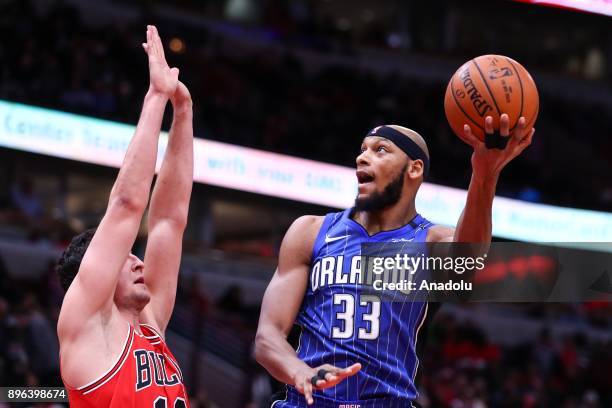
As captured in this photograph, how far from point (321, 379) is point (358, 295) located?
694mm

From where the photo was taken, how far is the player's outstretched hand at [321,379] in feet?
12.2

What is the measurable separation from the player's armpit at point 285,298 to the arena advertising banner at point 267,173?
7.22 m

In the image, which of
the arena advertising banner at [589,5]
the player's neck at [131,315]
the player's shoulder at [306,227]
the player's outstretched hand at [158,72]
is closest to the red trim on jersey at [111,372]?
the player's neck at [131,315]

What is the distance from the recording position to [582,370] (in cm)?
1559

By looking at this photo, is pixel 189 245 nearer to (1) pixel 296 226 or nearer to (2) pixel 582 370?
(2) pixel 582 370

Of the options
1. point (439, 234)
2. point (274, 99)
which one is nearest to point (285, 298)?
point (439, 234)

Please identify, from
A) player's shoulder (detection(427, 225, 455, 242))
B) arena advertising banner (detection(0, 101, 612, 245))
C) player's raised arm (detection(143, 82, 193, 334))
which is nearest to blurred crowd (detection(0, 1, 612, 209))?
arena advertising banner (detection(0, 101, 612, 245))

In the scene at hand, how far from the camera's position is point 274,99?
17.5m

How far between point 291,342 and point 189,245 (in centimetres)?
1192

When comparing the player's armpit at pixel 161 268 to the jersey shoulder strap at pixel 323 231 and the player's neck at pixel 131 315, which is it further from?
the jersey shoulder strap at pixel 323 231

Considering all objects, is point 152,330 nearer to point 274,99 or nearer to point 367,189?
point 367,189

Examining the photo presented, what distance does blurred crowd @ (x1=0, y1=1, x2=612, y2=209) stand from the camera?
45.5 feet

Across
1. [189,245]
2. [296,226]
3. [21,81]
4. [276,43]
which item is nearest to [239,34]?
[276,43]

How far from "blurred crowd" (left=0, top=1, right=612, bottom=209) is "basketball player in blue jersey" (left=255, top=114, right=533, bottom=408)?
888 cm
